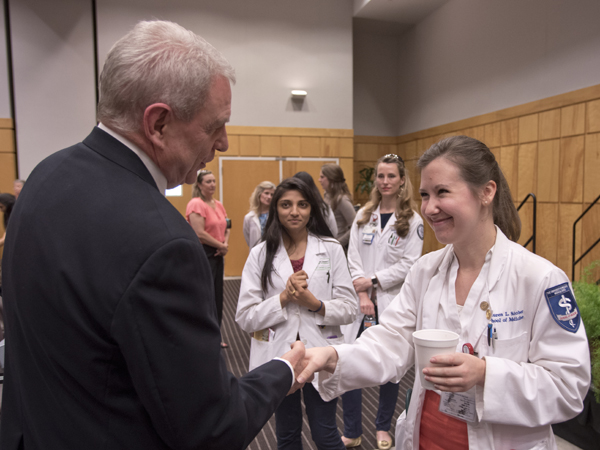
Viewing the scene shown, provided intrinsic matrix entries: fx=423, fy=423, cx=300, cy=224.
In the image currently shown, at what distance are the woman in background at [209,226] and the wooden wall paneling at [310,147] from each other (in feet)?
16.9

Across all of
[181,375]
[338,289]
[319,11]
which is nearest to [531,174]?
[319,11]

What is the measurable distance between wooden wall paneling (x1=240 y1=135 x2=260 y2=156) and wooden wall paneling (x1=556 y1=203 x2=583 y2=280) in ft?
19.6

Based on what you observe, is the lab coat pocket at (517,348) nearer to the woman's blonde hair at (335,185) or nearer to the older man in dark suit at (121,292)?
the older man in dark suit at (121,292)

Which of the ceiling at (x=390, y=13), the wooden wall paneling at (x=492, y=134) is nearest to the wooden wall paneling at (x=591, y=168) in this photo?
the wooden wall paneling at (x=492, y=134)

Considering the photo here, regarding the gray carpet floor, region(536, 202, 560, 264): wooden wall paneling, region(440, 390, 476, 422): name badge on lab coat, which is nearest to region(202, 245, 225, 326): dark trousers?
the gray carpet floor

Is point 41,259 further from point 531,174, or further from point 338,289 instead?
point 531,174

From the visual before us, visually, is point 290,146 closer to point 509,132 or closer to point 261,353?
point 509,132

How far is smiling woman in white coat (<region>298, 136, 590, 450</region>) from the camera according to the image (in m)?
1.23

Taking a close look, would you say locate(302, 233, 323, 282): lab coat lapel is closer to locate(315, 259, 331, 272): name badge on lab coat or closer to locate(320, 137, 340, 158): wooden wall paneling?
locate(315, 259, 331, 272): name badge on lab coat

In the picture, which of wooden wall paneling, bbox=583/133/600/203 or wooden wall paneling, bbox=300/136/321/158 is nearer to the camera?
wooden wall paneling, bbox=583/133/600/203

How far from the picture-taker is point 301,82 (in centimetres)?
959

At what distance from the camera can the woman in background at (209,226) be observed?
453 centimetres

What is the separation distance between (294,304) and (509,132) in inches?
283

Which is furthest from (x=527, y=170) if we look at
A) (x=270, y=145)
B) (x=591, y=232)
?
(x=270, y=145)
